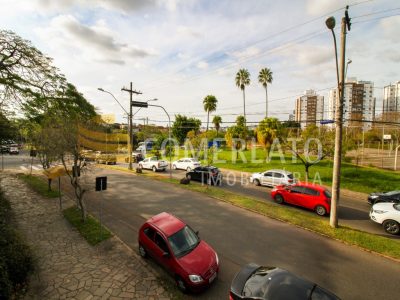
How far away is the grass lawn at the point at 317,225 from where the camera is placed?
361 inches

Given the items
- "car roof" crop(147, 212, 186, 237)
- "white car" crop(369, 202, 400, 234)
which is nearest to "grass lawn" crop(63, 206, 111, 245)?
"car roof" crop(147, 212, 186, 237)

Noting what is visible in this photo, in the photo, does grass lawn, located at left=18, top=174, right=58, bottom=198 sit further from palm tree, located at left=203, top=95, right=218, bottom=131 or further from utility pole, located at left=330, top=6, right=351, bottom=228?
palm tree, located at left=203, top=95, right=218, bottom=131

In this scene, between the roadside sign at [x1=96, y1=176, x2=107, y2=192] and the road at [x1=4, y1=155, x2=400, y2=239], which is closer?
the roadside sign at [x1=96, y1=176, x2=107, y2=192]

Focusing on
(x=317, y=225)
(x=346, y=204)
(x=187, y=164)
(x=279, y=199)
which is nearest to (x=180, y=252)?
(x=317, y=225)

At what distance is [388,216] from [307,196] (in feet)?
12.6

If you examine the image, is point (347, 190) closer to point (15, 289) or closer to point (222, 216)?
point (222, 216)

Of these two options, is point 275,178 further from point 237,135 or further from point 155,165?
point 237,135

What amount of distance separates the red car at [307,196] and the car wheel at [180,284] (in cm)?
997

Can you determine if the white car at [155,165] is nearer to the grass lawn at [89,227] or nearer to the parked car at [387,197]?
the grass lawn at [89,227]

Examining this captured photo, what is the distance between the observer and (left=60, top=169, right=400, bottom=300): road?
7062 millimetres

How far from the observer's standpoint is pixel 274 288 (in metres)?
5.25

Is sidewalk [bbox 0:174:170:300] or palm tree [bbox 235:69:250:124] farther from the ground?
palm tree [bbox 235:69:250:124]

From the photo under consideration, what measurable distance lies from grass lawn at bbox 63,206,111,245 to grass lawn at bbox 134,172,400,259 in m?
7.83

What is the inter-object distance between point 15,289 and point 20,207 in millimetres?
9023
